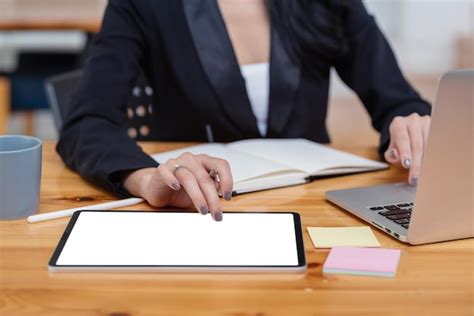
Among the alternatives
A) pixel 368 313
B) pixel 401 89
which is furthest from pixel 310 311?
pixel 401 89

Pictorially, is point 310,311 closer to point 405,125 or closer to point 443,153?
point 443,153

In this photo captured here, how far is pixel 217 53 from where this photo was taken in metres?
1.45

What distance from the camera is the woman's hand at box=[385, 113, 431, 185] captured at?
3.54 feet

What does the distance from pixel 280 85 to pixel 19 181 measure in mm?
709

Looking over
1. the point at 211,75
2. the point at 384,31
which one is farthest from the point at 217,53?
the point at 384,31

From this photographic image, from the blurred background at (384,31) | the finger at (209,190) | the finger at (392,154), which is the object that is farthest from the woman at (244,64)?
the blurred background at (384,31)

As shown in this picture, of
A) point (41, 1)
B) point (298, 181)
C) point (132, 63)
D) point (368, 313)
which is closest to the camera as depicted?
point (368, 313)

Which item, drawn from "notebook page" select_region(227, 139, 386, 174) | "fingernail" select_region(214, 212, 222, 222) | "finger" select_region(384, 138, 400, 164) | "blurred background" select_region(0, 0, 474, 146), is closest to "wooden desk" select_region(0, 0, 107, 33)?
"blurred background" select_region(0, 0, 474, 146)

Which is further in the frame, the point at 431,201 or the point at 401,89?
the point at 401,89

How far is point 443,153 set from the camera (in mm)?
770

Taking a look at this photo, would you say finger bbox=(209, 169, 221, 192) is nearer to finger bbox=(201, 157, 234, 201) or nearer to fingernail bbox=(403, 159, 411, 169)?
finger bbox=(201, 157, 234, 201)

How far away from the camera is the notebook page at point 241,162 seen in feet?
3.52

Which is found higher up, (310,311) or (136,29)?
(136,29)

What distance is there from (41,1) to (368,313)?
3.92 metres
